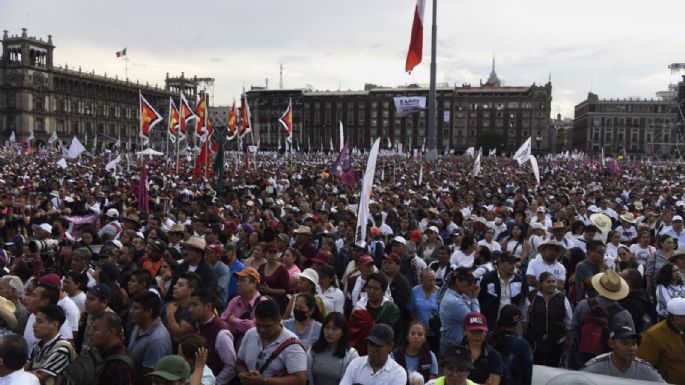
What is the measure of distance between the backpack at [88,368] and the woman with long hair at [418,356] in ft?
6.22

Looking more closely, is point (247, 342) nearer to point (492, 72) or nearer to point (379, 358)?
point (379, 358)

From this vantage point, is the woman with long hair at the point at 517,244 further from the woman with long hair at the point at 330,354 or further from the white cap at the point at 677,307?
the woman with long hair at the point at 330,354

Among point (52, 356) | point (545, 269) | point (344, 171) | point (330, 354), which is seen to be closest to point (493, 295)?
point (545, 269)

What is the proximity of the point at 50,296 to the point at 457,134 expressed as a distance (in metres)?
103

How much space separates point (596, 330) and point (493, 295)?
3.75ft

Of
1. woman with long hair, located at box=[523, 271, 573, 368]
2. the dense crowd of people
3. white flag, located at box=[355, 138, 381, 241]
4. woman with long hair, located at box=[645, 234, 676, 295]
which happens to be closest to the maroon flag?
the dense crowd of people

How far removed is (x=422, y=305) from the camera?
5.96 m

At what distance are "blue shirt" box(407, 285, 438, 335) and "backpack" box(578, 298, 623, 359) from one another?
1.30m

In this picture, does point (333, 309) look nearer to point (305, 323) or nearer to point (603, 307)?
point (305, 323)

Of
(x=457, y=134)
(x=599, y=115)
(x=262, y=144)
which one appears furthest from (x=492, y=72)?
(x=262, y=144)

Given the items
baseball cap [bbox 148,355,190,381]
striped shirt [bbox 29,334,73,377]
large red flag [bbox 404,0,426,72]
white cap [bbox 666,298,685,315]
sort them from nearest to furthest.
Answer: baseball cap [bbox 148,355,190,381]
striped shirt [bbox 29,334,73,377]
white cap [bbox 666,298,685,315]
large red flag [bbox 404,0,426,72]

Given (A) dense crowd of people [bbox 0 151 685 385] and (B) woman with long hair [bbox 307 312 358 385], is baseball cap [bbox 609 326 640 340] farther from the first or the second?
(B) woman with long hair [bbox 307 312 358 385]

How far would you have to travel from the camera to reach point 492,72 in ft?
495

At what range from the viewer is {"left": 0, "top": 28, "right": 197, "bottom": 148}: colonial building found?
83.1 metres
